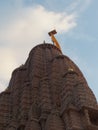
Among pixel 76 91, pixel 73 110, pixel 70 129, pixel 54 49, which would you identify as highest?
pixel 54 49

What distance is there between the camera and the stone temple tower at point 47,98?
114ft

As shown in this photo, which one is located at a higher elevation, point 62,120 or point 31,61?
point 31,61

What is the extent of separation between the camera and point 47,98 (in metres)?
42.2

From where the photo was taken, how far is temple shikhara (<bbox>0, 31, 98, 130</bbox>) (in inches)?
1369

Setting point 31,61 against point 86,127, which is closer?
point 86,127

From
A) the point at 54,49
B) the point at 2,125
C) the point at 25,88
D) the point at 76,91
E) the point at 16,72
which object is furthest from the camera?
the point at 54,49

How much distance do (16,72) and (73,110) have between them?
21.5 meters

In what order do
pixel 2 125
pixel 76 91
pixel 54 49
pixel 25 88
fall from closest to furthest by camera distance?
1. pixel 76 91
2. pixel 2 125
3. pixel 25 88
4. pixel 54 49

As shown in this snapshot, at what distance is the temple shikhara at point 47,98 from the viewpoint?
1369 inches

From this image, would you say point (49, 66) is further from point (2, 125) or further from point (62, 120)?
point (62, 120)

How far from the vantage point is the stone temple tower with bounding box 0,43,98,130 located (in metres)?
34.8

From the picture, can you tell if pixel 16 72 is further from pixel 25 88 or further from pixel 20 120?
pixel 20 120

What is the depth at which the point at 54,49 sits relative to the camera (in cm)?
6212

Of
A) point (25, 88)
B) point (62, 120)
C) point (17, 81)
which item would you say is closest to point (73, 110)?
point (62, 120)
